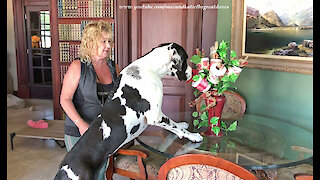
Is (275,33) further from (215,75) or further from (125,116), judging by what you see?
(125,116)

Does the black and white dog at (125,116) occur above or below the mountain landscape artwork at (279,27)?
below

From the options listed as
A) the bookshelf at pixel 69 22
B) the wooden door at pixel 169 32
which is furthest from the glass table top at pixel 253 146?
the bookshelf at pixel 69 22

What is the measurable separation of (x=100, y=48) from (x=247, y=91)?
5.91 feet

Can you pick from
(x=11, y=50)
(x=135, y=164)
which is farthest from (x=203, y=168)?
(x=11, y=50)

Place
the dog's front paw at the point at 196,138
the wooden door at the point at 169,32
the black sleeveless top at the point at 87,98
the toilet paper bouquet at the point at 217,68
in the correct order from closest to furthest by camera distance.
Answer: the toilet paper bouquet at the point at 217,68 → the dog's front paw at the point at 196,138 → the black sleeveless top at the point at 87,98 → the wooden door at the point at 169,32

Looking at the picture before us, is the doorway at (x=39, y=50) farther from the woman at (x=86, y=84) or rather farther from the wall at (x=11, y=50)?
the woman at (x=86, y=84)

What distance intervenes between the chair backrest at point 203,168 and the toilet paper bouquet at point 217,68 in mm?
568

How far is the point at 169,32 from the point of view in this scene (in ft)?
11.1

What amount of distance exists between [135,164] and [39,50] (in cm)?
486

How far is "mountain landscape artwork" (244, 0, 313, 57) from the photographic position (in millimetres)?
2320

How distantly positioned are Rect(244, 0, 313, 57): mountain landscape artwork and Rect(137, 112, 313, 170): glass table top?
781 mm

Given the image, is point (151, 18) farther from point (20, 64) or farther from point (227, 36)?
point (20, 64)

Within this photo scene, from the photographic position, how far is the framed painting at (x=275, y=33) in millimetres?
2326

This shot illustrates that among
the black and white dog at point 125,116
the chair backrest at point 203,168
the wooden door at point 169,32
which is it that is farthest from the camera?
the wooden door at point 169,32
